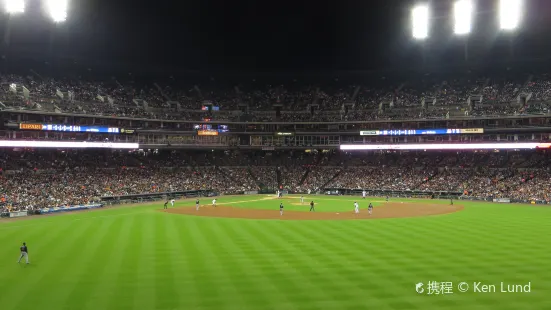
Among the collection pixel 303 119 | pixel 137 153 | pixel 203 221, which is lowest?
pixel 203 221

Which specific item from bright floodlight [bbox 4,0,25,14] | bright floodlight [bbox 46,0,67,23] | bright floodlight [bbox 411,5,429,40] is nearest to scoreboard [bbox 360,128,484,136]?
bright floodlight [bbox 411,5,429,40]

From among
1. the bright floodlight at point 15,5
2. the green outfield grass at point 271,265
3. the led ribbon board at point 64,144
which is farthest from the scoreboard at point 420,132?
the bright floodlight at point 15,5

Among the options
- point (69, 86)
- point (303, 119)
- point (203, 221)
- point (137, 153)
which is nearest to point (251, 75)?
point (303, 119)

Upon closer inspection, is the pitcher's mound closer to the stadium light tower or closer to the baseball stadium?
the baseball stadium

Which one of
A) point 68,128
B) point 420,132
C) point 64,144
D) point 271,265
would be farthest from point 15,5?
point 420,132

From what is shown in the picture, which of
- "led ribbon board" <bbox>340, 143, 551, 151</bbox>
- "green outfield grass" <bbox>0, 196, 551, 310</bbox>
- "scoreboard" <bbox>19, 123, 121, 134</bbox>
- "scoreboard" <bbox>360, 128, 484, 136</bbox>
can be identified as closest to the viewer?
"green outfield grass" <bbox>0, 196, 551, 310</bbox>

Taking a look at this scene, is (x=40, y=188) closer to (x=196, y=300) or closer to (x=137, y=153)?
(x=137, y=153)
